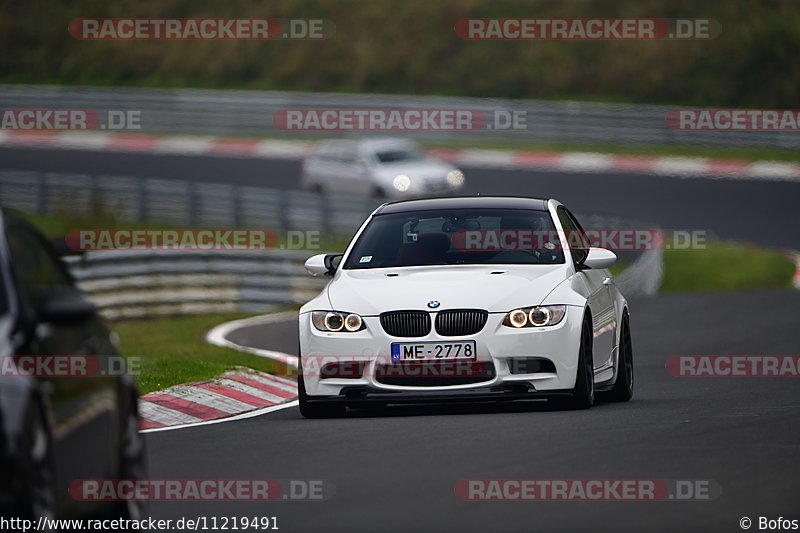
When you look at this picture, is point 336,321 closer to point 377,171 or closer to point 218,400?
point 218,400

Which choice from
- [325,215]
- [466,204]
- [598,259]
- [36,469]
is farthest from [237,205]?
[36,469]

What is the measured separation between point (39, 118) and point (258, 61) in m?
9.40

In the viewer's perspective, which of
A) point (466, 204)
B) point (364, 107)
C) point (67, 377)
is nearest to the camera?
point (67, 377)

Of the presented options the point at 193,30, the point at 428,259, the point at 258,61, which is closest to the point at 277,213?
the point at 428,259

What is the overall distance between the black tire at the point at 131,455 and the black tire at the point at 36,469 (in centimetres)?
115

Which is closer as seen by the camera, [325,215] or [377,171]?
[325,215]

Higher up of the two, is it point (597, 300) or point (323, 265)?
point (323, 265)

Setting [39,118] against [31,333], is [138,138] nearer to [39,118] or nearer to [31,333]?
[39,118]

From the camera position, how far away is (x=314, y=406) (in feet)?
39.8

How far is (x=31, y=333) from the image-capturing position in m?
6.50

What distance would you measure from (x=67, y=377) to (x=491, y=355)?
5186mm

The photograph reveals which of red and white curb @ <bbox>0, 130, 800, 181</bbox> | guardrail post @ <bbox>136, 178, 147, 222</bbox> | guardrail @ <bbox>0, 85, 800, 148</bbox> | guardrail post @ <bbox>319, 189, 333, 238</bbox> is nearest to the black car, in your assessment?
guardrail post @ <bbox>319, 189, 333, 238</bbox>

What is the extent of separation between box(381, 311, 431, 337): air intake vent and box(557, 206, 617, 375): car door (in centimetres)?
129

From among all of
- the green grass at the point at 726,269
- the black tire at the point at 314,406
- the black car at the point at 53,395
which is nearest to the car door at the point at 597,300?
the black tire at the point at 314,406
